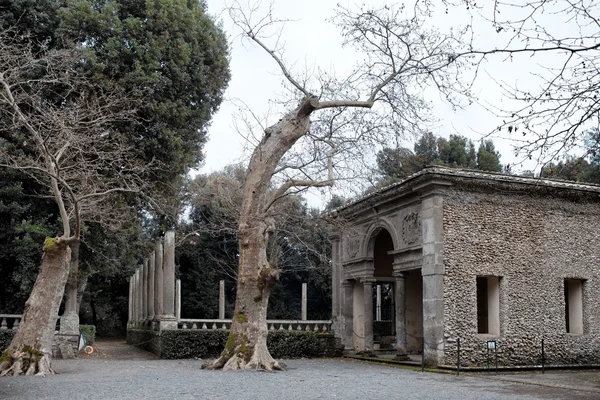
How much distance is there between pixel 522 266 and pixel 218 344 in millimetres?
8978

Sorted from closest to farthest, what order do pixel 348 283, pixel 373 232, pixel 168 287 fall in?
1. pixel 373 232
2. pixel 168 287
3. pixel 348 283

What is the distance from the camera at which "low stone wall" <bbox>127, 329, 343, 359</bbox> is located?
65.1 ft

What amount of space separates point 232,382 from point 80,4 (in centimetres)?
1352

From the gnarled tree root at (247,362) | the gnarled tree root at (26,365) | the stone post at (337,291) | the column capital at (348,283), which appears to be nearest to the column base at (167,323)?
the gnarled tree root at (247,362)

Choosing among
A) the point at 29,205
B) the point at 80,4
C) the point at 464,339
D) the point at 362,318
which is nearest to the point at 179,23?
the point at 80,4

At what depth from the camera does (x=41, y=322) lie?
1384 cm

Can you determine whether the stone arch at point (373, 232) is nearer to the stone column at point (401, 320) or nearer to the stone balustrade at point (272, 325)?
the stone column at point (401, 320)

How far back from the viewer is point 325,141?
1697 cm

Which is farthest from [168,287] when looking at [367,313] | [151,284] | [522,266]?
[522,266]

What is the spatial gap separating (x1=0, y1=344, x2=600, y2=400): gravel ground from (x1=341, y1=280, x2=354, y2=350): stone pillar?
6.41 m

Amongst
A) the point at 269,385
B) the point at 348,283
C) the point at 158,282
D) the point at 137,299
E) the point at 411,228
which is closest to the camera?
the point at 269,385

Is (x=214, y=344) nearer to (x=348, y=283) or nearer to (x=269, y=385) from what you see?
(x=348, y=283)

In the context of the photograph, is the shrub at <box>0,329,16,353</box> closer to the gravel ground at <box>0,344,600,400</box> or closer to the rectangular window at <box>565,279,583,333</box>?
the gravel ground at <box>0,344,600,400</box>

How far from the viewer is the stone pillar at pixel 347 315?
73.2ft
